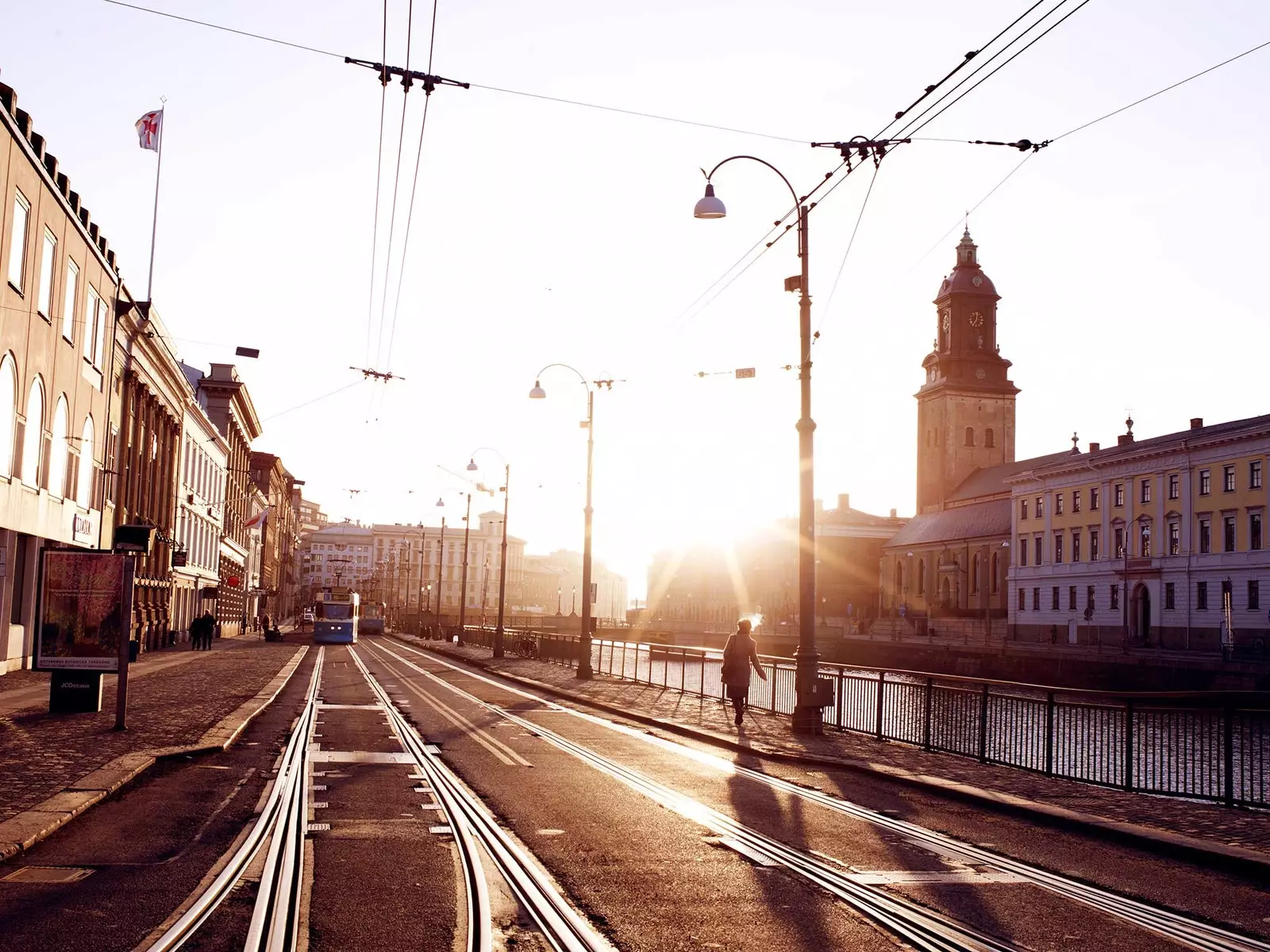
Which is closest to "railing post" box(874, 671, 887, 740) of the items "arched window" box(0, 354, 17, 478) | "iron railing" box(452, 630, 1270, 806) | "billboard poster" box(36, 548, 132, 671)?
"iron railing" box(452, 630, 1270, 806)

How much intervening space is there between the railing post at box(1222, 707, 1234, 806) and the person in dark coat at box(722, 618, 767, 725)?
960 cm

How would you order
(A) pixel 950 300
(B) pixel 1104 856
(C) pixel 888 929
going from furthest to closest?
(A) pixel 950 300
(B) pixel 1104 856
(C) pixel 888 929

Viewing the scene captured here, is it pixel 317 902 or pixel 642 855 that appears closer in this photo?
pixel 317 902

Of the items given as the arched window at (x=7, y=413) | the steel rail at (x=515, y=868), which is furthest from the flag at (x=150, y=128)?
the steel rail at (x=515, y=868)

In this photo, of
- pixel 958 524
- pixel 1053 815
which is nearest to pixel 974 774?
pixel 1053 815

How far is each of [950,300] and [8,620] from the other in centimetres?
10100

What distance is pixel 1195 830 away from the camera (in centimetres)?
1184

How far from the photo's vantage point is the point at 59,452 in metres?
33.9

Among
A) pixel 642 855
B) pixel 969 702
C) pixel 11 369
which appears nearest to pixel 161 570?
pixel 11 369

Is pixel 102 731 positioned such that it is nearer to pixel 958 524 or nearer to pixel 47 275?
pixel 47 275

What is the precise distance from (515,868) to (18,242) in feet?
79.5

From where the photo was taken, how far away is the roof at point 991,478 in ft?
369

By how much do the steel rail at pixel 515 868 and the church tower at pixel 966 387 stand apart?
111144 mm

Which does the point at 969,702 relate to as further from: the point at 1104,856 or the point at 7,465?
the point at 7,465
